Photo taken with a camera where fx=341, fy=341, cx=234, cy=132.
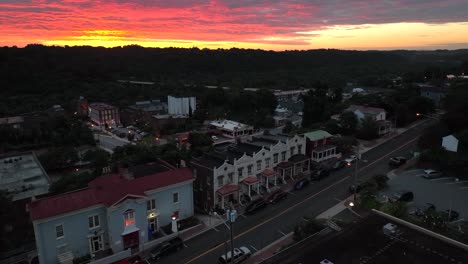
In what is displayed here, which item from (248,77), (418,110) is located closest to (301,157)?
(418,110)

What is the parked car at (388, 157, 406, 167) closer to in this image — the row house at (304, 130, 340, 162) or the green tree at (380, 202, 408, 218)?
the row house at (304, 130, 340, 162)

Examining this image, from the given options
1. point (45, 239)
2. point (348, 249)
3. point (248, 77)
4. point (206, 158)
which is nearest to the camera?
point (348, 249)

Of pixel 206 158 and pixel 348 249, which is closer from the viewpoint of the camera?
pixel 348 249

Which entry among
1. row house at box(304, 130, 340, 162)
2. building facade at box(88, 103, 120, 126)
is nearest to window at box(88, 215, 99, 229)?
row house at box(304, 130, 340, 162)

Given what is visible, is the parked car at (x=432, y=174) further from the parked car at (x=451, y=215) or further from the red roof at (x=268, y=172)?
the red roof at (x=268, y=172)

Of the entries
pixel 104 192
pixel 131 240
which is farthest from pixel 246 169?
pixel 104 192

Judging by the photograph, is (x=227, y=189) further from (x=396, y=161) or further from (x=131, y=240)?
(x=396, y=161)

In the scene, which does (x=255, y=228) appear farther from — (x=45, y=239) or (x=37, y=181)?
(x=37, y=181)
